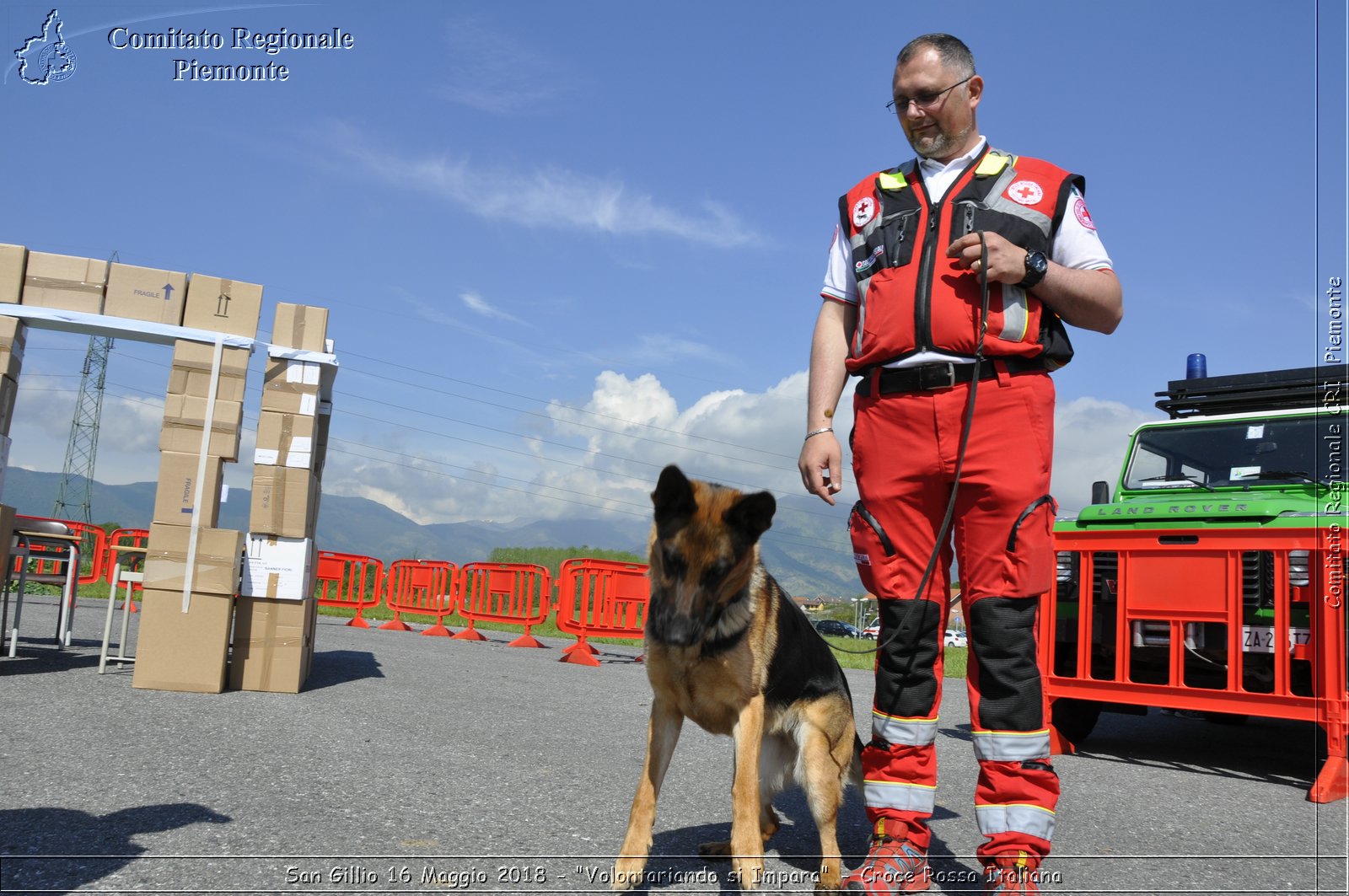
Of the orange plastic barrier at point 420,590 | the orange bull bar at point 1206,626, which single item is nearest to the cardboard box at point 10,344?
the orange bull bar at point 1206,626

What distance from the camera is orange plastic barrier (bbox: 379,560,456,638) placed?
→ 1623 centimetres

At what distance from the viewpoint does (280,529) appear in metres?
6.51

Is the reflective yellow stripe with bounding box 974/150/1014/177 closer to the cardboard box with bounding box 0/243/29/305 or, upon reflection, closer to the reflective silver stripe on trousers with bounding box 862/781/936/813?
the reflective silver stripe on trousers with bounding box 862/781/936/813

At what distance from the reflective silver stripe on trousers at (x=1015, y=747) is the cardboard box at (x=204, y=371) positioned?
593 cm

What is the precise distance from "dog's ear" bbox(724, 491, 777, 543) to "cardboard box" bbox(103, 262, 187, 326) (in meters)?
5.49

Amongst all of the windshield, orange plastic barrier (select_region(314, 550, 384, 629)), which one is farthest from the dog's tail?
orange plastic barrier (select_region(314, 550, 384, 629))

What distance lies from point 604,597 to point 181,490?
795 cm

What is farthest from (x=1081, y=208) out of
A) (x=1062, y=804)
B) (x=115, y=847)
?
(x=115, y=847)

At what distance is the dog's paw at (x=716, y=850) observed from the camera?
3.22 m

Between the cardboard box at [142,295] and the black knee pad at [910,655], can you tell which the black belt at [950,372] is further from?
the cardboard box at [142,295]

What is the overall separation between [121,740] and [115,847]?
6.60 ft

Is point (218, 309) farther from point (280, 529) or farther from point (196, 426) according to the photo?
point (280, 529)

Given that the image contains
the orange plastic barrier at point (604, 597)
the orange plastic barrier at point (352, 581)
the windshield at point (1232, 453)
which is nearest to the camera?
the windshield at point (1232, 453)

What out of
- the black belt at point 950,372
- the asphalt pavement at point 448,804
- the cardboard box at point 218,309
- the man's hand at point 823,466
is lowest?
the asphalt pavement at point 448,804
